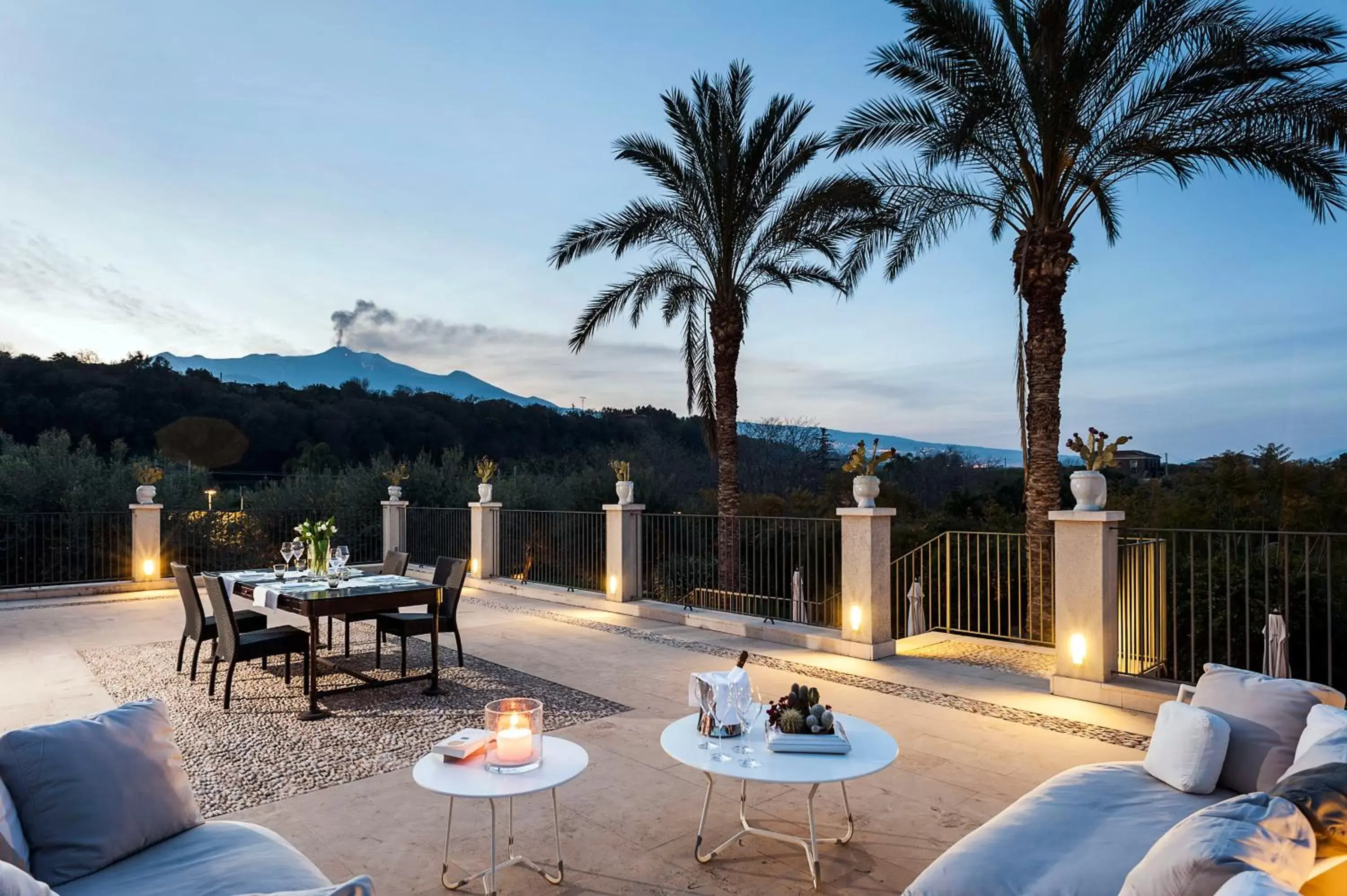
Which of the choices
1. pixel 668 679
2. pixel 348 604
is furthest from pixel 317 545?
pixel 668 679

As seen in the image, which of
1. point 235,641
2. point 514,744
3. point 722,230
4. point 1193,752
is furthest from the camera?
point 722,230

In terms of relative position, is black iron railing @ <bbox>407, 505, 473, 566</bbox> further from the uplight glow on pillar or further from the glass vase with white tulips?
the uplight glow on pillar

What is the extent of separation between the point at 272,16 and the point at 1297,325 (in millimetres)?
18085

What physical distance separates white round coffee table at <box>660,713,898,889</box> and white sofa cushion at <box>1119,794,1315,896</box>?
1086 mm

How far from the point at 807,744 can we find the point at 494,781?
120cm

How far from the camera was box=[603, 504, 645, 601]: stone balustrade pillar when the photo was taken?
955 centimetres

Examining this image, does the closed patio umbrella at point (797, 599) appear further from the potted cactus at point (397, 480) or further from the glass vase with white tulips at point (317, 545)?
the potted cactus at point (397, 480)

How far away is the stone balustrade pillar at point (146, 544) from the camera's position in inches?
446

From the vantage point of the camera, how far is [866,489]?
22.9ft

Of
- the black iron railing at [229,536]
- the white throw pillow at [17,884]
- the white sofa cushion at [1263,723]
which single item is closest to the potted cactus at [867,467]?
the white sofa cushion at [1263,723]

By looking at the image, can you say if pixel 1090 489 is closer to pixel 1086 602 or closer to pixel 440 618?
pixel 1086 602

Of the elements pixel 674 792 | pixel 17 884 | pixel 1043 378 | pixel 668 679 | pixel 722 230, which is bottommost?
pixel 668 679

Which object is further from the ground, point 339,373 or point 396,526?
point 339,373

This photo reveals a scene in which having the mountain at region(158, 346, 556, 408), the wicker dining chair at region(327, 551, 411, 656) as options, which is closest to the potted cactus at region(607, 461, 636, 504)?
the wicker dining chair at region(327, 551, 411, 656)
